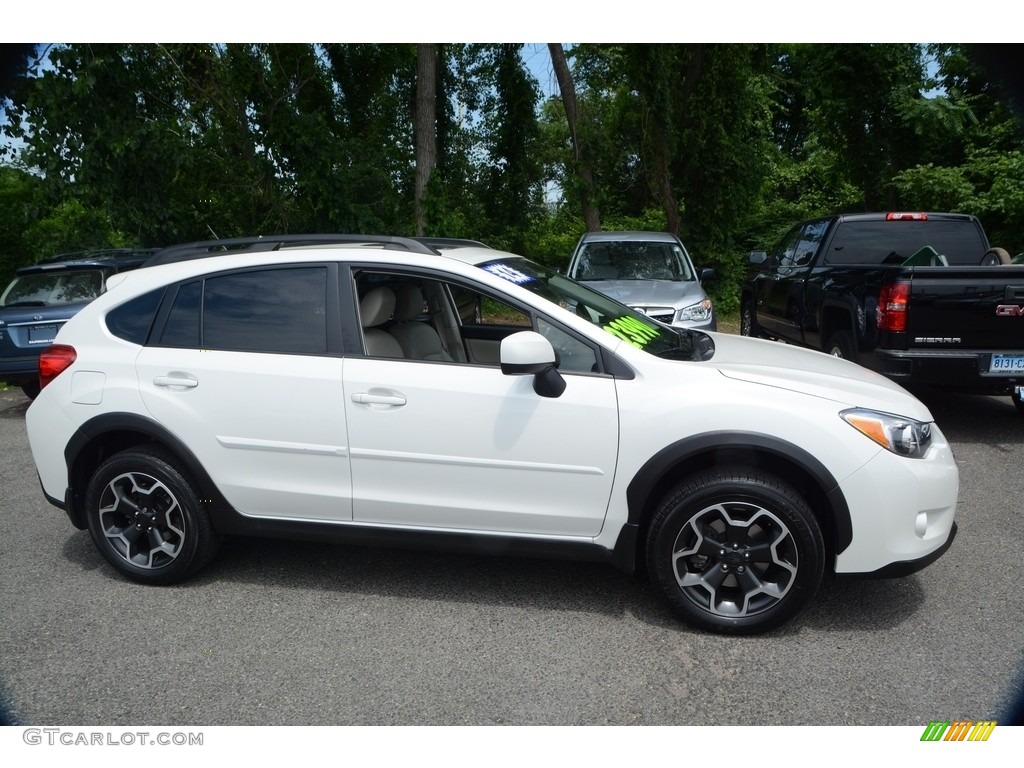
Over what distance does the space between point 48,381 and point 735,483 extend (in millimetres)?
3530

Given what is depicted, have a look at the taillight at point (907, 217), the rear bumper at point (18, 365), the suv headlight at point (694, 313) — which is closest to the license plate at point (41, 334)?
the rear bumper at point (18, 365)

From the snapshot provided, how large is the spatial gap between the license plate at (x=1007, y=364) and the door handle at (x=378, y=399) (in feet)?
16.7

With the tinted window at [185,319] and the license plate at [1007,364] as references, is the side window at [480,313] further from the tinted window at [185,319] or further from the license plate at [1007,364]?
the license plate at [1007,364]

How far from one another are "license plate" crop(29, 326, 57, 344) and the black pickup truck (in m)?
7.67

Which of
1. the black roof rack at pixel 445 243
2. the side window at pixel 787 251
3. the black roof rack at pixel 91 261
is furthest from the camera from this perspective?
the side window at pixel 787 251

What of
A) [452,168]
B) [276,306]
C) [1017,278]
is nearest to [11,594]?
[276,306]

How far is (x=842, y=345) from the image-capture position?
297 inches

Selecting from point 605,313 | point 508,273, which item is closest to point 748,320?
point 605,313

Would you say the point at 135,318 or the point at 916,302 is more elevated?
the point at 135,318

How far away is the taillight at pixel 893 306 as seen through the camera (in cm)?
650

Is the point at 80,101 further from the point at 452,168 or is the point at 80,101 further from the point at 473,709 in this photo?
the point at 473,709

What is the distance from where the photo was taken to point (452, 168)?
17.4 meters
